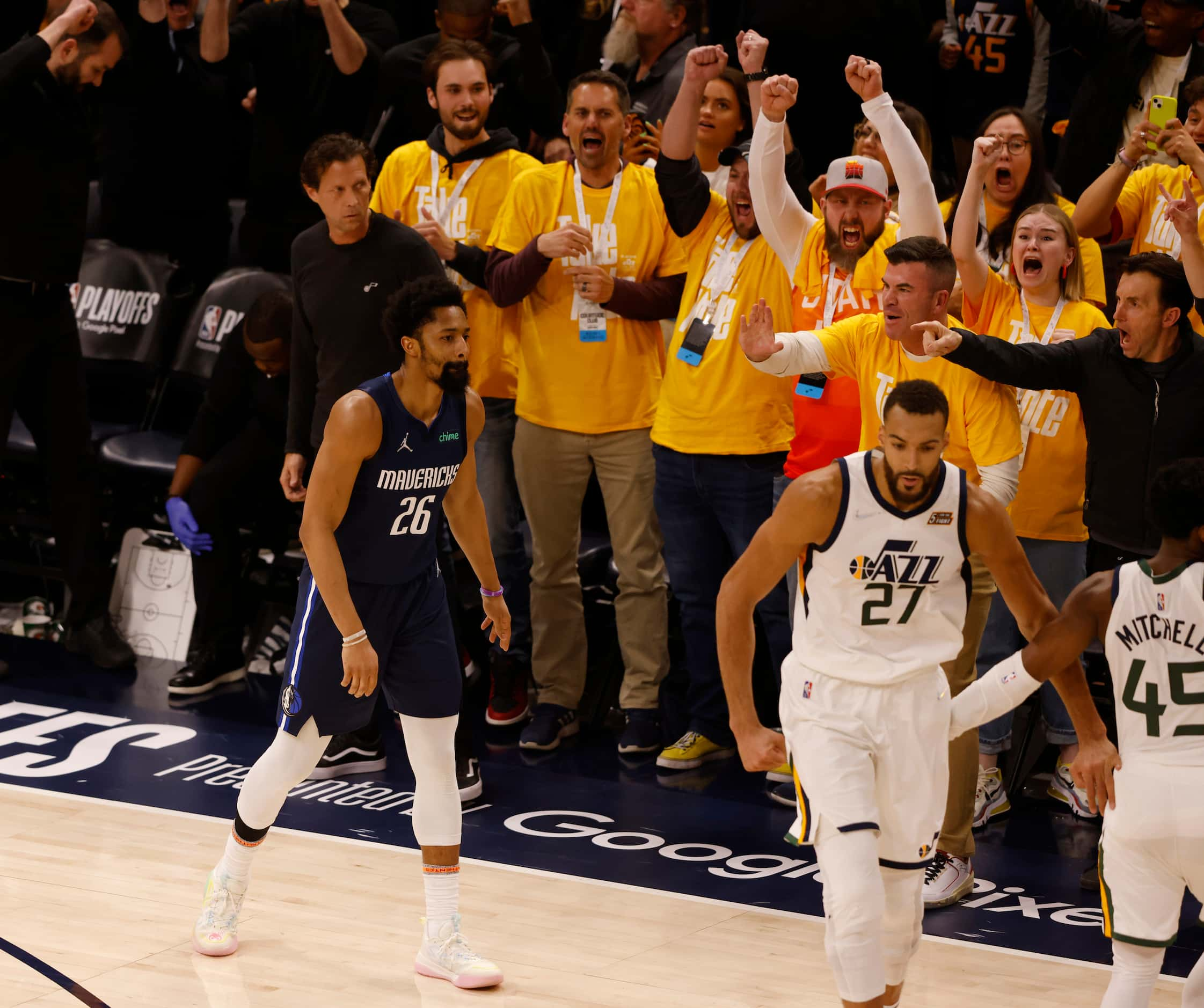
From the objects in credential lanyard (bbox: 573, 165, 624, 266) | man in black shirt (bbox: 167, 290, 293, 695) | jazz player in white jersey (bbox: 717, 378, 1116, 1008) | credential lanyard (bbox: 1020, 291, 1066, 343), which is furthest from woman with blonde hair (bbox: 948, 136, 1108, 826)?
man in black shirt (bbox: 167, 290, 293, 695)

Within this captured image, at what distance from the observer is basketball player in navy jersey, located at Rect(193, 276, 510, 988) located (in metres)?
4.49

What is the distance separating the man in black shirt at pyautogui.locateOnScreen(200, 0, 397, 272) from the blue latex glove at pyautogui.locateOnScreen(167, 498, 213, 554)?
5.65 feet

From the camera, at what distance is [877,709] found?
386 cm

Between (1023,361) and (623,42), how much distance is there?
123 inches

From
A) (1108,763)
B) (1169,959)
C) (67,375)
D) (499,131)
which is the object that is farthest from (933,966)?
(67,375)

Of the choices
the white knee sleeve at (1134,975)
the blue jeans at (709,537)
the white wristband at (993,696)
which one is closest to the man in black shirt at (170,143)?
the blue jeans at (709,537)

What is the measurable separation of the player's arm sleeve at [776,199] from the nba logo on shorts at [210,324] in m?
3.17

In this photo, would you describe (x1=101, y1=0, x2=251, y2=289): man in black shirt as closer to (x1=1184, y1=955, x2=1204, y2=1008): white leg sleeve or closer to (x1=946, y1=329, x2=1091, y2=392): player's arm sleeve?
(x1=946, y1=329, x2=1091, y2=392): player's arm sleeve

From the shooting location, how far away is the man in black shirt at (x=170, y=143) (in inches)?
323

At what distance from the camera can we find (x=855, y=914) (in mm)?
3695

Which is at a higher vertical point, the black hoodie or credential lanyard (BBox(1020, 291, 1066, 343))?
the black hoodie

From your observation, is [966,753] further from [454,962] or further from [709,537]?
[454,962]

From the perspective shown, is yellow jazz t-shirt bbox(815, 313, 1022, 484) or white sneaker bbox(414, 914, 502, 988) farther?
yellow jazz t-shirt bbox(815, 313, 1022, 484)

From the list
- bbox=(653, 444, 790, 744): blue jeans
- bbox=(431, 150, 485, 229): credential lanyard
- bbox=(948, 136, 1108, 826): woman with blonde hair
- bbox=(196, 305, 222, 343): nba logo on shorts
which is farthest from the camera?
bbox=(196, 305, 222, 343): nba logo on shorts
